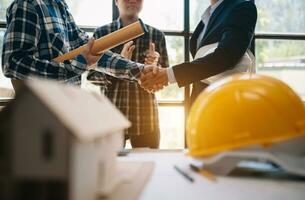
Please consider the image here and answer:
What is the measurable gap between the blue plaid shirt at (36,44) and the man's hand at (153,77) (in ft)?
1.62

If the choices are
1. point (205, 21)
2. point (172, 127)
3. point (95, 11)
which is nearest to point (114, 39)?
point (205, 21)

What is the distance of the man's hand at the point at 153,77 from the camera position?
1.87 m

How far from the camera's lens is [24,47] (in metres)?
1.37

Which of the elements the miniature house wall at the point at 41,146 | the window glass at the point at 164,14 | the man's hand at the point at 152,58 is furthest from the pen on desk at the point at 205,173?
the window glass at the point at 164,14

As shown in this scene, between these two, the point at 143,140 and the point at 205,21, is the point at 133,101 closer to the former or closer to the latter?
the point at 143,140

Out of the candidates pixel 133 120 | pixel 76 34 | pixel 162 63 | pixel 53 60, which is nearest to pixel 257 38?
pixel 162 63

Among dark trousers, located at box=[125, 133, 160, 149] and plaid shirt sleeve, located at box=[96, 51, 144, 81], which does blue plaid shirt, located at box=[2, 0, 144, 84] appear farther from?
dark trousers, located at box=[125, 133, 160, 149]

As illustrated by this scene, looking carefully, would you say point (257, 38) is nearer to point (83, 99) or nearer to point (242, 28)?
point (242, 28)

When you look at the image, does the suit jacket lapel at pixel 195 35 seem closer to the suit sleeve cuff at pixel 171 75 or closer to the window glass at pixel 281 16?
the suit sleeve cuff at pixel 171 75

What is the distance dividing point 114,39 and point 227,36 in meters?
0.55

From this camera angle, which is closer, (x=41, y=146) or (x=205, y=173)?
(x=41, y=146)

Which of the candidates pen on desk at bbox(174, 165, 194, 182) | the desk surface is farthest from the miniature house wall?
pen on desk at bbox(174, 165, 194, 182)

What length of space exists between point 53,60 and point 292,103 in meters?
0.99

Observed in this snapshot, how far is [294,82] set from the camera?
10.8 feet
